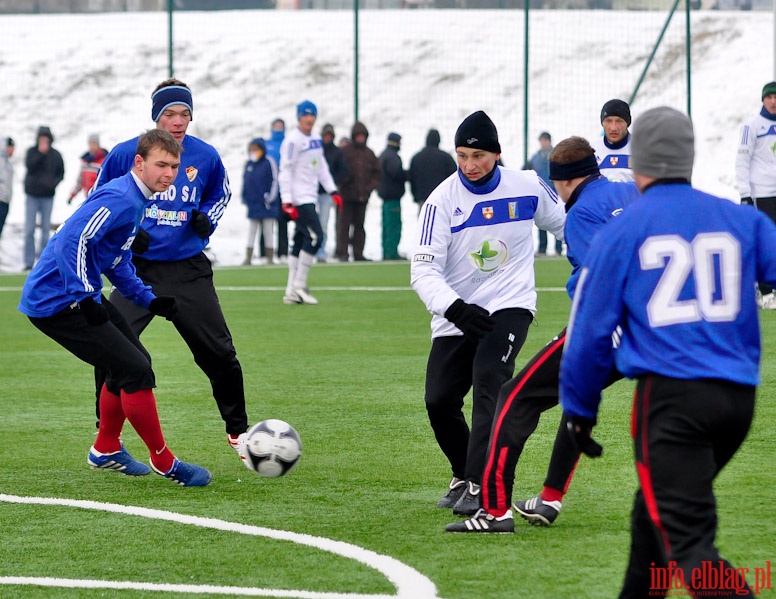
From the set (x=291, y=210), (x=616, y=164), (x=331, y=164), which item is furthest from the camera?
(x=331, y=164)

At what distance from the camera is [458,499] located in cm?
621

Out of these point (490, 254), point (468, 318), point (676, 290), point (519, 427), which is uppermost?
point (676, 290)

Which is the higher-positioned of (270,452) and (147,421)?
(147,421)

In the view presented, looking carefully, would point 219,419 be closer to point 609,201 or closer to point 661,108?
point 609,201

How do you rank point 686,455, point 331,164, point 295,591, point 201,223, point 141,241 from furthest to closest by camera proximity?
point 331,164, point 201,223, point 141,241, point 295,591, point 686,455

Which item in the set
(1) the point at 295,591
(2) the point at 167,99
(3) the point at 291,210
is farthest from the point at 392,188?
(1) the point at 295,591

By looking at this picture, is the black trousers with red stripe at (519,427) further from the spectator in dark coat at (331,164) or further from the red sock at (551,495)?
the spectator in dark coat at (331,164)

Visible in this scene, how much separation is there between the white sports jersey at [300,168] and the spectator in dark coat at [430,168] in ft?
21.0

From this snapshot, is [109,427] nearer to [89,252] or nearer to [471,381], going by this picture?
[89,252]

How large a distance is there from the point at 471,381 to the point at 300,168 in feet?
31.4

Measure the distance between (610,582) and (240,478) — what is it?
103 inches

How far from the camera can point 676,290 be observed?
12.3 feet

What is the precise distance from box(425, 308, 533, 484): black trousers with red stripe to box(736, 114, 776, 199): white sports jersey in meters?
8.15

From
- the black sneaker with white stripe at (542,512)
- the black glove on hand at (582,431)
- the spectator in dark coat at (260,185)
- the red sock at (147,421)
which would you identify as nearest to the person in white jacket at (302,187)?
the spectator in dark coat at (260,185)
